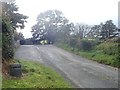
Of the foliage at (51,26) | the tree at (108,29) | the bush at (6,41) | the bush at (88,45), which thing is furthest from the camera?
the foliage at (51,26)

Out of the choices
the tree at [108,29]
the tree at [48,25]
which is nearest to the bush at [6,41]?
the tree at [108,29]

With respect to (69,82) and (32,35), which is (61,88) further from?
(32,35)

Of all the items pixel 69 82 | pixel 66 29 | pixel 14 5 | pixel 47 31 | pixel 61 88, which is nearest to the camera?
pixel 61 88

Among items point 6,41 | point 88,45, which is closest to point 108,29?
point 88,45

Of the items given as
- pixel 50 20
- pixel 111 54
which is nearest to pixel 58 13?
pixel 50 20

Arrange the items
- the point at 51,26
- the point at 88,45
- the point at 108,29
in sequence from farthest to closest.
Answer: the point at 51,26, the point at 108,29, the point at 88,45

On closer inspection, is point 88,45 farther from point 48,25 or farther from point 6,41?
point 48,25

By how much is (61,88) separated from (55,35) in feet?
174

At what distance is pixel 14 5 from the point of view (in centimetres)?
3644

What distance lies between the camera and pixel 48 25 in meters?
71.9

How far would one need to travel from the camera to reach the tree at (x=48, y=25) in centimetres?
6812

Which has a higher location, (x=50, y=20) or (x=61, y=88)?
(x=50, y=20)

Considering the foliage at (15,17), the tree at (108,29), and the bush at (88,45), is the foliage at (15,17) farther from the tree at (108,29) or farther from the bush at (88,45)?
the tree at (108,29)

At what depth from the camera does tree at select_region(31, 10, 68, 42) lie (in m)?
68.1
